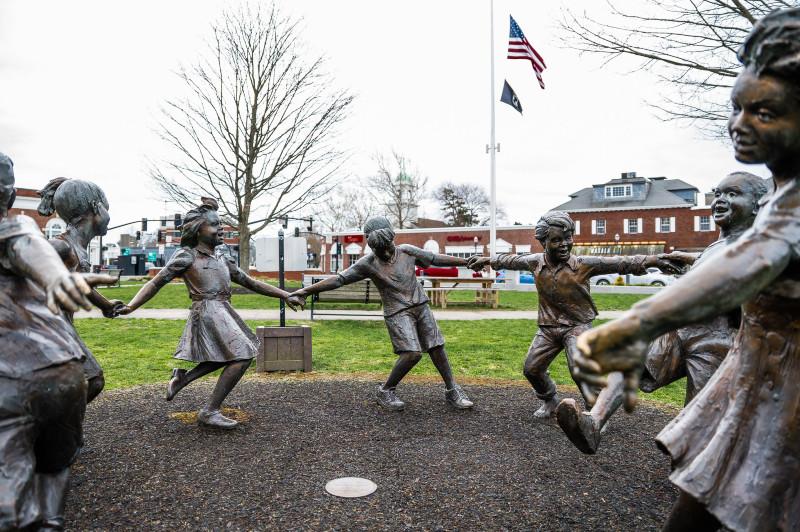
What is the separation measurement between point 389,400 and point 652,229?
45.4 metres

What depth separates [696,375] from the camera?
4055 millimetres

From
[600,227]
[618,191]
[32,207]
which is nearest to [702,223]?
[600,227]

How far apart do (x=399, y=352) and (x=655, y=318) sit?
15.3 feet

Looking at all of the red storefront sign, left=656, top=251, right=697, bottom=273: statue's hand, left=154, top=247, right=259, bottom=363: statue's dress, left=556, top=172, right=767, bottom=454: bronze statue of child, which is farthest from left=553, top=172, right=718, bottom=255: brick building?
left=154, top=247, right=259, bottom=363: statue's dress

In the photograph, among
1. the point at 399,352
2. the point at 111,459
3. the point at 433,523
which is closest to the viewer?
the point at 433,523

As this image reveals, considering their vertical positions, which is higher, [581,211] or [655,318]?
[581,211]

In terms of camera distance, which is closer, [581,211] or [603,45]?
[603,45]

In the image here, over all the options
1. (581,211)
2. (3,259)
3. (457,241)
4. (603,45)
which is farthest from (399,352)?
(581,211)

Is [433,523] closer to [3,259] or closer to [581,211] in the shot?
[3,259]

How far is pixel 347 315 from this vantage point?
1466cm

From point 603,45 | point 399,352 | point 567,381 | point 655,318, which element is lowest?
point 567,381

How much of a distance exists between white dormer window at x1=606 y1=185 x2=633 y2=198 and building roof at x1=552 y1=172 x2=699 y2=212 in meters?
0.32

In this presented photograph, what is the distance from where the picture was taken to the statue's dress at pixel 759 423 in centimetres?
176

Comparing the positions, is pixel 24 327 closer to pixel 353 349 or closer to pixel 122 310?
pixel 122 310
